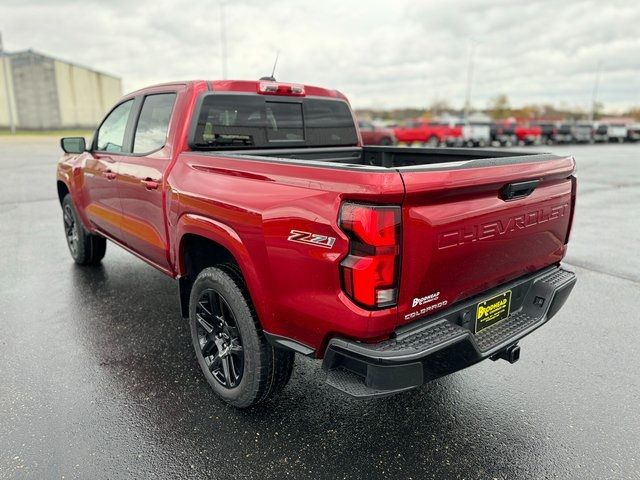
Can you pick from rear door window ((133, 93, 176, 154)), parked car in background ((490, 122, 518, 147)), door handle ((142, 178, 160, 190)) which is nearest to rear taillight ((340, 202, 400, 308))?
door handle ((142, 178, 160, 190))

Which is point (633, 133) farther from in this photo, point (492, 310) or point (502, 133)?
point (492, 310)

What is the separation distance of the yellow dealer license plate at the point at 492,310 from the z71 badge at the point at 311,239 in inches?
36.8

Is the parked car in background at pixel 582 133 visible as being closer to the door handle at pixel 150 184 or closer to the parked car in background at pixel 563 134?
the parked car in background at pixel 563 134

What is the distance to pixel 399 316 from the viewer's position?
7.14ft

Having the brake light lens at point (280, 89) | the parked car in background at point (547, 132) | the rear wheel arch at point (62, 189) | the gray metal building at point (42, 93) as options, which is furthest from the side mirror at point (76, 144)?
the gray metal building at point (42, 93)

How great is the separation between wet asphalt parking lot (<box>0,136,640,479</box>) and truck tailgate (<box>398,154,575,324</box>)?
0.86 metres

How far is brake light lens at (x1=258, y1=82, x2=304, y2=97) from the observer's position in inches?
149

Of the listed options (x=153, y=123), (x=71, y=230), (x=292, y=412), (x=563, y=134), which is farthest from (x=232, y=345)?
(x=563, y=134)

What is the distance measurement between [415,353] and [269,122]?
2.42 meters

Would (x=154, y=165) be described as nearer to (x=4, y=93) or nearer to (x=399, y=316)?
(x=399, y=316)

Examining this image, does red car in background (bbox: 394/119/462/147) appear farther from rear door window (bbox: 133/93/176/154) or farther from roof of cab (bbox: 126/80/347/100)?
rear door window (bbox: 133/93/176/154)

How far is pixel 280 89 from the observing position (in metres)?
3.90

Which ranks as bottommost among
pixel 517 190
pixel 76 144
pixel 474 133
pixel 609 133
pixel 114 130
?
pixel 609 133

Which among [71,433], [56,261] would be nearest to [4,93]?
[56,261]
